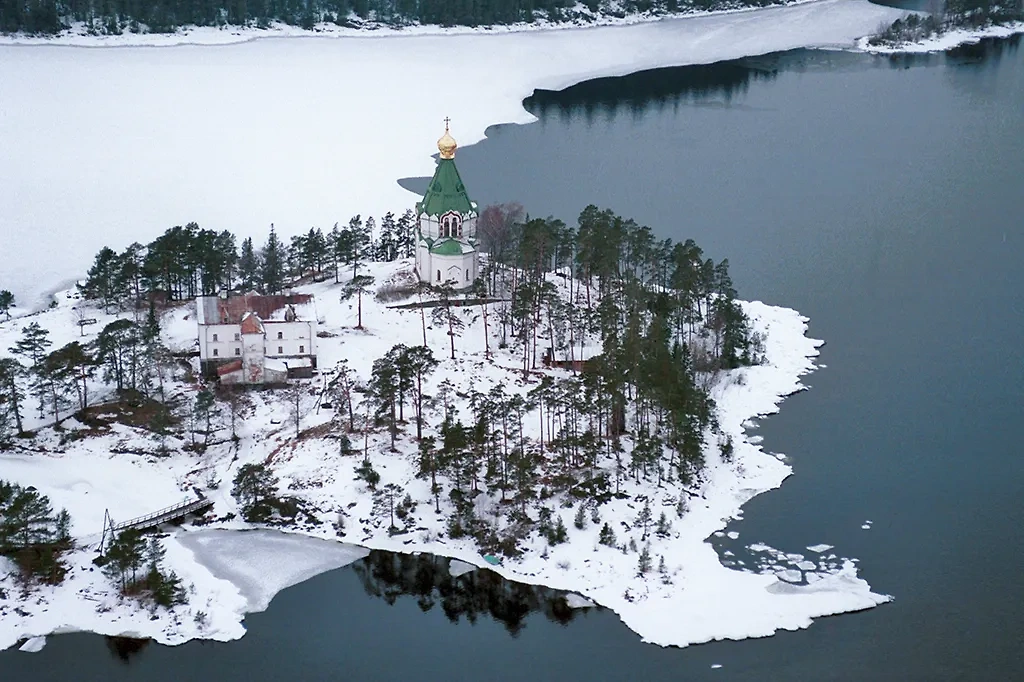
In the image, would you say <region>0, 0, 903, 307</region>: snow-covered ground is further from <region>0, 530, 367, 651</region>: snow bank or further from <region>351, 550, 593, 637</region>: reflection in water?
<region>351, 550, 593, 637</region>: reflection in water

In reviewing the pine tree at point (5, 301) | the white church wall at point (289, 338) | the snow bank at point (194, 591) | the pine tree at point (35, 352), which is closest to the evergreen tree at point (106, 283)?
the pine tree at point (5, 301)

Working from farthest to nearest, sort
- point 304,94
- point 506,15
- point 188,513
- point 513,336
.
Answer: point 506,15 → point 304,94 → point 513,336 → point 188,513

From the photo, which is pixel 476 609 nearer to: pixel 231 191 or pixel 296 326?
pixel 296 326

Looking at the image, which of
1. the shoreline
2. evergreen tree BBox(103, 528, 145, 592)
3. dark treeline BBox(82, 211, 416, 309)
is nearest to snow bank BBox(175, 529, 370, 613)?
Result: evergreen tree BBox(103, 528, 145, 592)

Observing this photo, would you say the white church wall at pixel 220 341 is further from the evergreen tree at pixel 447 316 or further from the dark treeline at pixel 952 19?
the dark treeline at pixel 952 19

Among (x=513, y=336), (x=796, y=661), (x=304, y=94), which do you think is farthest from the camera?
(x=304, y=94)

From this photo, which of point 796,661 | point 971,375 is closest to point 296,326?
point 796,661

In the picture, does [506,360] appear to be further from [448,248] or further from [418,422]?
[448,248]
